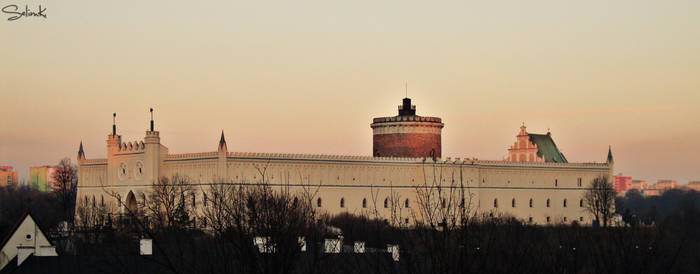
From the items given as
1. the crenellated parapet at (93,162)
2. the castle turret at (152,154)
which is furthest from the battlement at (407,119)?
the crenellated parapet at (93,162)

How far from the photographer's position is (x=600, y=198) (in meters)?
114

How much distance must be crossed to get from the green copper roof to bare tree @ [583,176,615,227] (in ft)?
18.4

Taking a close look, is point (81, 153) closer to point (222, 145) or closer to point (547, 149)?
point (222, 145)

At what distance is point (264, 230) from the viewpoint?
25.8 metres

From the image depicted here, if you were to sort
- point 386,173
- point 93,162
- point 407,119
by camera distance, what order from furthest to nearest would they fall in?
point 407,119, point 93,162, point 386,173

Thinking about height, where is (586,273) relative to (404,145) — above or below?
below

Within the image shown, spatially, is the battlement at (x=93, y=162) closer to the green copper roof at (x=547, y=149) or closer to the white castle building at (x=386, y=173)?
the white castle building at (x=386, y=173)

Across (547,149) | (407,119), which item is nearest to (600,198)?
(547,149)

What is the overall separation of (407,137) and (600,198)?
2176 centimetres

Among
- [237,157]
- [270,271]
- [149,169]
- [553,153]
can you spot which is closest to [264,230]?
[270,271]

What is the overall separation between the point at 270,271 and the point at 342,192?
236 feet

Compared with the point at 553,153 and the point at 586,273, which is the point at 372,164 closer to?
the point at 553,153

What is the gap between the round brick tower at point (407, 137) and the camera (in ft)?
360

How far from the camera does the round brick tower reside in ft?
360
